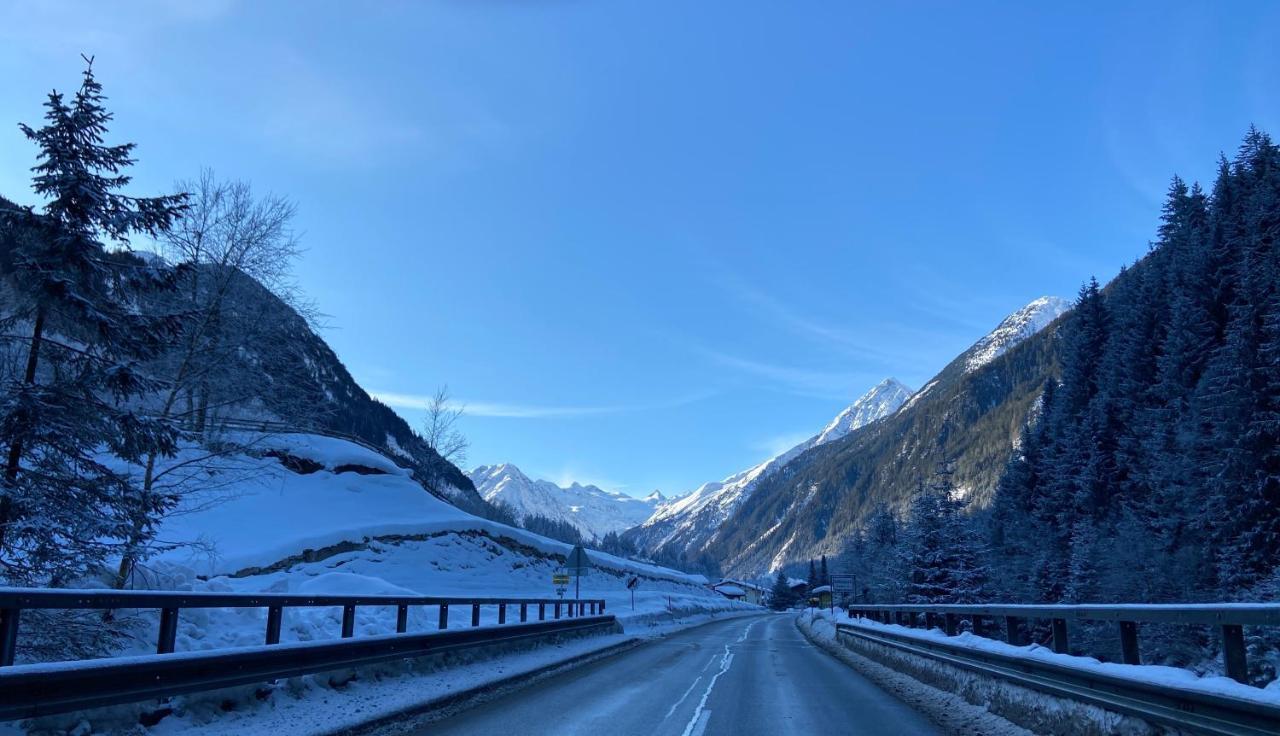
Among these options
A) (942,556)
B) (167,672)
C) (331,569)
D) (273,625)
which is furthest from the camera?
(942,556)

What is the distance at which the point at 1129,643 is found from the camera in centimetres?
666

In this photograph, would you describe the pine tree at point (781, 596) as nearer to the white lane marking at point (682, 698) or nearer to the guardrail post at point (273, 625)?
the white lane marking at point (682, 698)

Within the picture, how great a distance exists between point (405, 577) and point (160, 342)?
96.5ft

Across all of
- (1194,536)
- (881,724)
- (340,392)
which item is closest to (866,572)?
(1194,536)

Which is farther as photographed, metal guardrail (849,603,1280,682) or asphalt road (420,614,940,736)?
asphalt road (420,614,940,736)

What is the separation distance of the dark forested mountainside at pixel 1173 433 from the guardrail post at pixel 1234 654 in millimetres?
33386

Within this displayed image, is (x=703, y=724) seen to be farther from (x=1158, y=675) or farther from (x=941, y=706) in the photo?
(x=1158, y=675)

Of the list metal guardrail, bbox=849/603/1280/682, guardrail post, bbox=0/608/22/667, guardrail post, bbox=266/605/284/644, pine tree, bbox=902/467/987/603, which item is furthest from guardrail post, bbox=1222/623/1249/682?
pine tree, bbox=902/467/987/603

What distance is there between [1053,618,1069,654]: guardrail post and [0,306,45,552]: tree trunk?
12222 millimetres

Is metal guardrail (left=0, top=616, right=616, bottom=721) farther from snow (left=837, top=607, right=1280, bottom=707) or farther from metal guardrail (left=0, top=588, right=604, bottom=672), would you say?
snow (left=837, top=607, right=1280, bottom=707)

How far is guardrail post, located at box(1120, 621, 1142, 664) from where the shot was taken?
6.59m

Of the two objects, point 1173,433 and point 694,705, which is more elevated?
point 1173,433

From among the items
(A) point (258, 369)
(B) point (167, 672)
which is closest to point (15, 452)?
(B) point (167, 672)

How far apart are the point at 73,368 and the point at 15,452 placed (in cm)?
135
